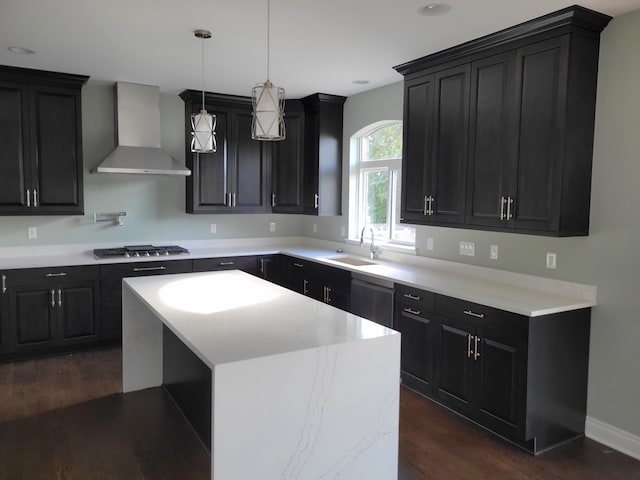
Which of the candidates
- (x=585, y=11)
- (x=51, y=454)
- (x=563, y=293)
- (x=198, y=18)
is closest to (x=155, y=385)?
(x=51, y=454)

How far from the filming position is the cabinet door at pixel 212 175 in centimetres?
526

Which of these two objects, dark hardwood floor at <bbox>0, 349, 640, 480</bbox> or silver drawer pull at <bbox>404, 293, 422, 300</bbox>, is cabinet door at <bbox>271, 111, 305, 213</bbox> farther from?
dark hardwood floor at <bbox>0, 349, 640, 480</bbox>

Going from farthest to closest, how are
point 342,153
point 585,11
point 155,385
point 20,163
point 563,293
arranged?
point 342,153
point 20,163
point 155,385
point 563,293
point 585,11

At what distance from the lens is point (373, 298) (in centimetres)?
404

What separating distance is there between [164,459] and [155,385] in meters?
1.07

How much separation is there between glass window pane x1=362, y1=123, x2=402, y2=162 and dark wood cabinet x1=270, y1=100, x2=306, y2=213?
2.52ft

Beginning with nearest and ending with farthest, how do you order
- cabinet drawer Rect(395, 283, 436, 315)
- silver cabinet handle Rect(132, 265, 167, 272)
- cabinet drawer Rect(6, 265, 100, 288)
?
cabinet drawer Rect(395, 283, 436, 315)
cabinet drawer Rect(6, 265, 100, 288)
silver cabinet handle Rect(132, 265, 167, 272)

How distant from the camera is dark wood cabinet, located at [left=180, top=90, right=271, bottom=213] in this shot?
5.27 metres

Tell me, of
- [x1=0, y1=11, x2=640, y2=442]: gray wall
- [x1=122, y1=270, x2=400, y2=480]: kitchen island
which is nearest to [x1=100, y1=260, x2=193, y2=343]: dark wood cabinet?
[x1=122, y1=270, x2=400, y2=480]: kitchen island

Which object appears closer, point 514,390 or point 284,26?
point 514,390

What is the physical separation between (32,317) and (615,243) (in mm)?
4572

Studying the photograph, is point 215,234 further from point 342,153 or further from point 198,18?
point 198,18

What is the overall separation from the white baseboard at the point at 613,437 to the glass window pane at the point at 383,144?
9.08 ft

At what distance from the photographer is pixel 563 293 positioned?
10.6ft
